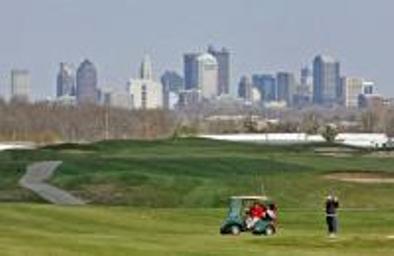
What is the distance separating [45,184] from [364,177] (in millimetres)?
23562

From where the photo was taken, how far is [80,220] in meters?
58.8

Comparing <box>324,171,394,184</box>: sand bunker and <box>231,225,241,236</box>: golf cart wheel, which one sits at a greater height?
<box>324,171,394,184</box>: sand bunker

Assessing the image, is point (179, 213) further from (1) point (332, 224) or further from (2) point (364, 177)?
(2) point (364, 177)

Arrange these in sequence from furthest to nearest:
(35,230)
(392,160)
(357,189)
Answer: (392,160) → (357,189) → (35,230)

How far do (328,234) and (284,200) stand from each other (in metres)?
26.3

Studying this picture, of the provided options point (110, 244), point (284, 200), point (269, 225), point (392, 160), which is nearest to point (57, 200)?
point (284, 200)

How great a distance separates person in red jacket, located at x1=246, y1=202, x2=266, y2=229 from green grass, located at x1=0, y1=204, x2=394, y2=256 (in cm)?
125

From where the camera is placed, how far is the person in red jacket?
54688 mm

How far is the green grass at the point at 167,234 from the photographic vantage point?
140 feet

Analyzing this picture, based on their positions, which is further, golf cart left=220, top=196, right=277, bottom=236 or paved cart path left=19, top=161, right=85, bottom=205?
paved cart path left=19, top=161, right=85, bottom=205

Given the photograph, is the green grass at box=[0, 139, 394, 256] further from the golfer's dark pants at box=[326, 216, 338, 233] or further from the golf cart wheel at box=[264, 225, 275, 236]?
the golf cart wheel at box=[264, 225, 275, 236]

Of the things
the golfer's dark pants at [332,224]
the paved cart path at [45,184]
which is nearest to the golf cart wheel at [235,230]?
the golfer's dark pants at [332,224]

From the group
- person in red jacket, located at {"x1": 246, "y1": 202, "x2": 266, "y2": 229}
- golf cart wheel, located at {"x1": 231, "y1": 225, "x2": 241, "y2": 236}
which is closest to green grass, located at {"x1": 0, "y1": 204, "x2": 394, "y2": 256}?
golf cart wheel, located at {"x1": 231, "y1": 225, "x2": 241, "y2": 236}

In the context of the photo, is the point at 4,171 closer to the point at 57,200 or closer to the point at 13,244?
the point at 57,200
